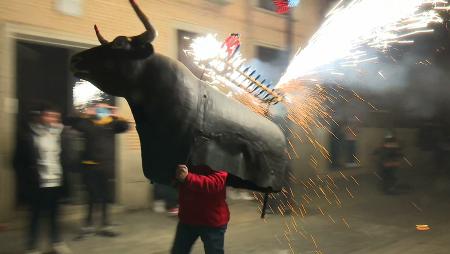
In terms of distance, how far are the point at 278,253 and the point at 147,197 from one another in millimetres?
3648

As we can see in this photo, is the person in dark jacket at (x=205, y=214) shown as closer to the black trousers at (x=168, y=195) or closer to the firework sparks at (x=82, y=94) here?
the black trousers at (x=168, y=195)

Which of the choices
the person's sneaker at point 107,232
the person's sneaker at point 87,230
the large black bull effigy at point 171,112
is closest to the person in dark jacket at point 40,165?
the person's sneaker at point 87,230

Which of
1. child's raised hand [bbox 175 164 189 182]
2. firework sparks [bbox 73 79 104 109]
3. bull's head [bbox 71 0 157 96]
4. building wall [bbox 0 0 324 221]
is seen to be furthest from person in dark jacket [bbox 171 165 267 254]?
firework sparks [bbox 73 79 104 109]

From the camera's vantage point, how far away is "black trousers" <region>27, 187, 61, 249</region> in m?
6.21

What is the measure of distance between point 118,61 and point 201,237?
174 centimetres

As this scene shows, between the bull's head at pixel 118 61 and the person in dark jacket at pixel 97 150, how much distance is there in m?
4.70

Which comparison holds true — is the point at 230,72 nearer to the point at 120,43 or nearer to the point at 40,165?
the point at 120,43

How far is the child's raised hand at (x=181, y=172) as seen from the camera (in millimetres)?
2990

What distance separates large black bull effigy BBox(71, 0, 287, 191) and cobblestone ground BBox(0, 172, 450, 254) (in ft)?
13.1

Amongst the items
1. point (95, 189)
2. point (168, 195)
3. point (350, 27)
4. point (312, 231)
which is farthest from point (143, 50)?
point (168, 195)

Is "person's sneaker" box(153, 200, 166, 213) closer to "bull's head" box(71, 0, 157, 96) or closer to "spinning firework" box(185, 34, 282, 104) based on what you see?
"spinning firework" box(185, 34, 282, 104)

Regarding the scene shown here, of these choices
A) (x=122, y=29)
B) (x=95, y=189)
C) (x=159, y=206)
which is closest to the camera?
(x=95, y=189)

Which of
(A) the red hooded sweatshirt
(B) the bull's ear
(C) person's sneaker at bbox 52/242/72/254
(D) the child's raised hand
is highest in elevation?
(B) the bull's ear

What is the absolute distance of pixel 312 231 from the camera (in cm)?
818
